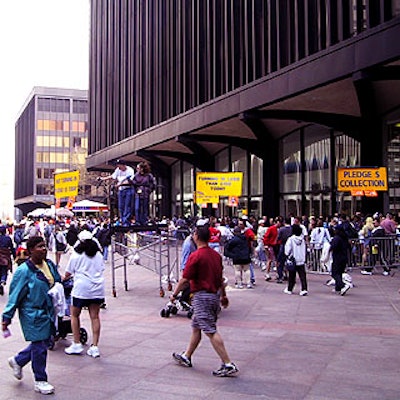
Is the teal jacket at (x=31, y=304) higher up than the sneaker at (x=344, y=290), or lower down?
higher up

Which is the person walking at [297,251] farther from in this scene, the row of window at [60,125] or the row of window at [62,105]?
the row of window at [60,125]

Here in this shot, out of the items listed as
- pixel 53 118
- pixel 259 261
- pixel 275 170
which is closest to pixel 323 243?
pixel 259 261

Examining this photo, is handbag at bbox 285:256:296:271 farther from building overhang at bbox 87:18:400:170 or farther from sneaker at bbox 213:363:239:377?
building overhang at bbox 87:18:400:170

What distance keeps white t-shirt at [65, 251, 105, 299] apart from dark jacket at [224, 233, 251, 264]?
6185 millimetres

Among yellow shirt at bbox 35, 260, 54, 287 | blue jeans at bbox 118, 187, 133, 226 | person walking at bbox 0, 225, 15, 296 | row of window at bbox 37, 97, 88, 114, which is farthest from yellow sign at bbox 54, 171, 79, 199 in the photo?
row of window at bbox 37, 97, 88, 114

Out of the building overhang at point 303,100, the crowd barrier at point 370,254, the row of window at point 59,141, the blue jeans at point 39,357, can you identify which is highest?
the row of window at point 59,141

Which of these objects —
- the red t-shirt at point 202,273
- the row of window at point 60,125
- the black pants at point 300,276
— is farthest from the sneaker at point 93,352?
the row of window at point 60,125

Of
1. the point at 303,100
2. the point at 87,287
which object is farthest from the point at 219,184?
the point at 87,287

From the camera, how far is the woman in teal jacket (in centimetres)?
571

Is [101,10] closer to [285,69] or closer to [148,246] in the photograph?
[285,69]

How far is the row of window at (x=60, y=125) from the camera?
95.1 m

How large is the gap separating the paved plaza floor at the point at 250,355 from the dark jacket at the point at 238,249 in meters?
1.64

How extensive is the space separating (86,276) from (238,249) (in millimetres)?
6521

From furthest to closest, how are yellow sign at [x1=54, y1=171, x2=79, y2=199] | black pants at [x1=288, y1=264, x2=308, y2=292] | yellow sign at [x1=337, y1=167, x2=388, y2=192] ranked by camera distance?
yellow sign at [x1=54, y1=171, x2=79, y2=199], yellow sign at [x1=337, y1=167, x2=388, y2=192], black pants at [x1=288, y1=264, x2=308, y2=292]
